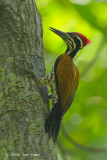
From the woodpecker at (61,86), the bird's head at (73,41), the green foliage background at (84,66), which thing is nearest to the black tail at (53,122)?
the woodpecker at (61,86)

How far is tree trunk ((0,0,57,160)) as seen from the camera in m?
2.75

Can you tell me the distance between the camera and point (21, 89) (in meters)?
2.99

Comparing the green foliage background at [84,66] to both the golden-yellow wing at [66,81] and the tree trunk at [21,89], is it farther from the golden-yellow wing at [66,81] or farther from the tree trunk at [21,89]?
the tree trunk at [21,89]

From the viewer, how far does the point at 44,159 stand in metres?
2.77

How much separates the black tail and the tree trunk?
0.05 m

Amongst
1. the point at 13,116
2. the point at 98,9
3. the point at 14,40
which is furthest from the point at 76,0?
the point at 13,116

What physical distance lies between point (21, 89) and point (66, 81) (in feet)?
2.24

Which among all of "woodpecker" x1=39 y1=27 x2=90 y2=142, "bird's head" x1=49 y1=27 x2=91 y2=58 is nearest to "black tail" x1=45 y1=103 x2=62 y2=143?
"woodpecker" x1=39 y1=27 x2=90 y2=142

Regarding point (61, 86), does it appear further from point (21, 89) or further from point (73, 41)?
point (73, 41)

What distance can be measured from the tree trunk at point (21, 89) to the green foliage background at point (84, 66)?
1218mm

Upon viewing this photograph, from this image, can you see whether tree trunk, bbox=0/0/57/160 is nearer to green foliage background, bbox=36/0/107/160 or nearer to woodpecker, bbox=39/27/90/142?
woodpecker, bbox=39/27/90/142

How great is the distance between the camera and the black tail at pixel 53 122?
2965 millimetres

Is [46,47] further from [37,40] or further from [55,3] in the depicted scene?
[37,40]

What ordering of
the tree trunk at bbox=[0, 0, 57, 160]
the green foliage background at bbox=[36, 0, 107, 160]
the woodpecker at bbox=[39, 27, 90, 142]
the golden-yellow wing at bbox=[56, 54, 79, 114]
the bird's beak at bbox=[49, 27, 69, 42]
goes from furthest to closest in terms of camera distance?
the green foliage background at bbox=[36, 0, 107, 160] < the bird's beak at bbox=[49, 27, 69, 42] < the golden-yellow wing at bbox=[56, 54, 79, 114] < the woodpecker at bbox=[39, 27, 90, 142] < the tree trunk at bbox=[0, 0, 57, 160]
